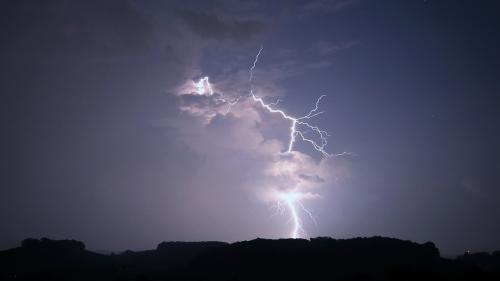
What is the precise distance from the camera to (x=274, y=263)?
122 feet

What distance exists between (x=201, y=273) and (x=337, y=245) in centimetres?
1603

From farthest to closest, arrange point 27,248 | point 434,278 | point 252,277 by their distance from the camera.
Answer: point 27,248
point 252,277
point 434,278

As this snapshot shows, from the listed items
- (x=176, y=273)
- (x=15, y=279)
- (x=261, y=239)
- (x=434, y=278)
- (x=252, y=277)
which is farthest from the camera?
(x=261, y=239)

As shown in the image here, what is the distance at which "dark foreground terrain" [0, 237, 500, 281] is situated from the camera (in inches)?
1366

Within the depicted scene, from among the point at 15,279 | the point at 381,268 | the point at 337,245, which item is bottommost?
the point at 15,279

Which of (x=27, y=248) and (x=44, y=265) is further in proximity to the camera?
(x=27, y=248)

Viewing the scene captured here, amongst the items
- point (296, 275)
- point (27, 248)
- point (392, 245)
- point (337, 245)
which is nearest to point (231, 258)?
point (296, 275)

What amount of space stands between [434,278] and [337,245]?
17.3m

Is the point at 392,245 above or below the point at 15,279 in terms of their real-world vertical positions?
above

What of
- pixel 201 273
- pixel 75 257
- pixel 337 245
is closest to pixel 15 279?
pixel 75 257

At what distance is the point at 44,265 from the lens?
46.9m

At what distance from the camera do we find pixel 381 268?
3509 centimetres

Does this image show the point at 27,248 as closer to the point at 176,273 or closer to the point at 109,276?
the point at 109,276

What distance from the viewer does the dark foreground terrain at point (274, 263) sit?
3469 centimetres
